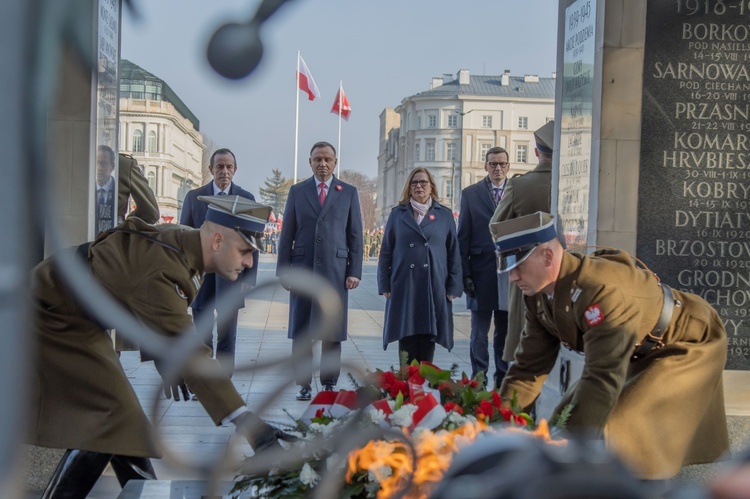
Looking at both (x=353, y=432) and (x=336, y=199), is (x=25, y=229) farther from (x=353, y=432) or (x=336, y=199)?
(x=336, y=199)

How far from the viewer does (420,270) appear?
8.75 metres

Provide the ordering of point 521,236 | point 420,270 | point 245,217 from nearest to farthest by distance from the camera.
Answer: point 245,217 → point 521,236 → point 420,270

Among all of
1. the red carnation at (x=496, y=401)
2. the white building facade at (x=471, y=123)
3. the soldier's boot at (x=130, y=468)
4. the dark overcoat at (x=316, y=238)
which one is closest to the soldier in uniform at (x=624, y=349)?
the red carnation at (x=496, y=401)

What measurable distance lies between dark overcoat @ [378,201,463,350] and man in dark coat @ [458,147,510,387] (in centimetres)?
17

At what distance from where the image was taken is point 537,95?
9819 cm

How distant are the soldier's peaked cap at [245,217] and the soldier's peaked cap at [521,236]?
101 centimetres

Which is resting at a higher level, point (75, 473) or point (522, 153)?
point (522, 153)

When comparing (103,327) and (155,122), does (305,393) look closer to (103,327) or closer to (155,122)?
(103,327)

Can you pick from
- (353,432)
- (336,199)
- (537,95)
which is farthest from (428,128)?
(353,432)

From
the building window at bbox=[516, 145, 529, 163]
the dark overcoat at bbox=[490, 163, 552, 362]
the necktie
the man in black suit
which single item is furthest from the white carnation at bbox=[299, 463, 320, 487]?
the building window at bbox=[516, 145, 529, 163]

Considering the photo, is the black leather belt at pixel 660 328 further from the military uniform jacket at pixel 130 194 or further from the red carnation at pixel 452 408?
the military uniform jacket at pixel 130 194

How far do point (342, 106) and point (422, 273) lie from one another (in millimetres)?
6973

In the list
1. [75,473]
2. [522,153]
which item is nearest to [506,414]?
[75,473]

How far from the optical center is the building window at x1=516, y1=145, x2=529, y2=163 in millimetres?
101062
